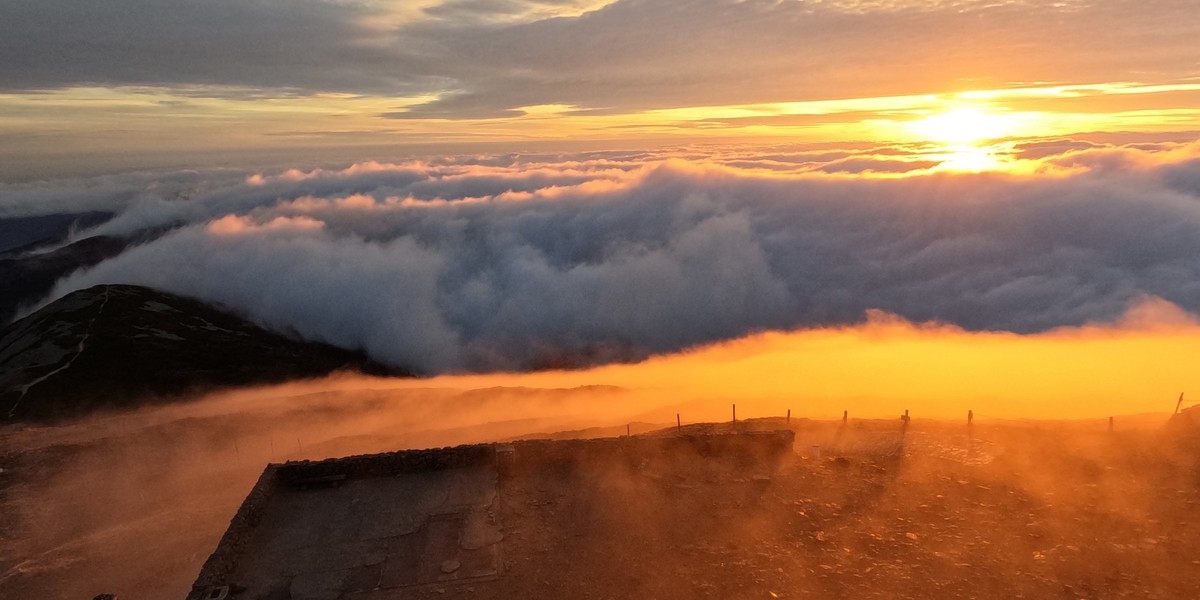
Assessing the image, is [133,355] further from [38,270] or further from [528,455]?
[38,270]

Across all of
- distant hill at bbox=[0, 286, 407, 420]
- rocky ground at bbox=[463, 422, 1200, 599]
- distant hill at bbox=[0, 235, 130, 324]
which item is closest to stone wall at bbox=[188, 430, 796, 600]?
rocky ground at bbox=[463, 422, 1200, 599]

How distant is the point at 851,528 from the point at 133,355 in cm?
7435

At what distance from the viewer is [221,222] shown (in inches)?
6959

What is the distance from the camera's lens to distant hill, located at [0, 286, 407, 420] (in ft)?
187

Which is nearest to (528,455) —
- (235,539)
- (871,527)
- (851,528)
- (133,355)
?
(235,539)

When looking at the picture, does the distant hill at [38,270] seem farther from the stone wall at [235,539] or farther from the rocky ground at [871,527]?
the rocky ground at [871,527]

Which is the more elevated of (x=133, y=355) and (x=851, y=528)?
(x=851, y=528)

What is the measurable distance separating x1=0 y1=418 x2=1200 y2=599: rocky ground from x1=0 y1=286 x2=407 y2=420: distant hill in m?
39.6

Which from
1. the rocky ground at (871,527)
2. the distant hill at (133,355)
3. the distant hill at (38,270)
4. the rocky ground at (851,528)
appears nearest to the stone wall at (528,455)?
the rocky ground at (851,528)

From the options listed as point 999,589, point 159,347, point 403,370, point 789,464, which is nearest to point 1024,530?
point 999,589

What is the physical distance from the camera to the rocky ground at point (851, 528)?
47.0ft

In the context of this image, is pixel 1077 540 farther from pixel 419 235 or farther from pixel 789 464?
pixel 419 235

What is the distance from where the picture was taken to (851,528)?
1616 cm

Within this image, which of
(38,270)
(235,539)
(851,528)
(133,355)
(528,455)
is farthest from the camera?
(38,270)
